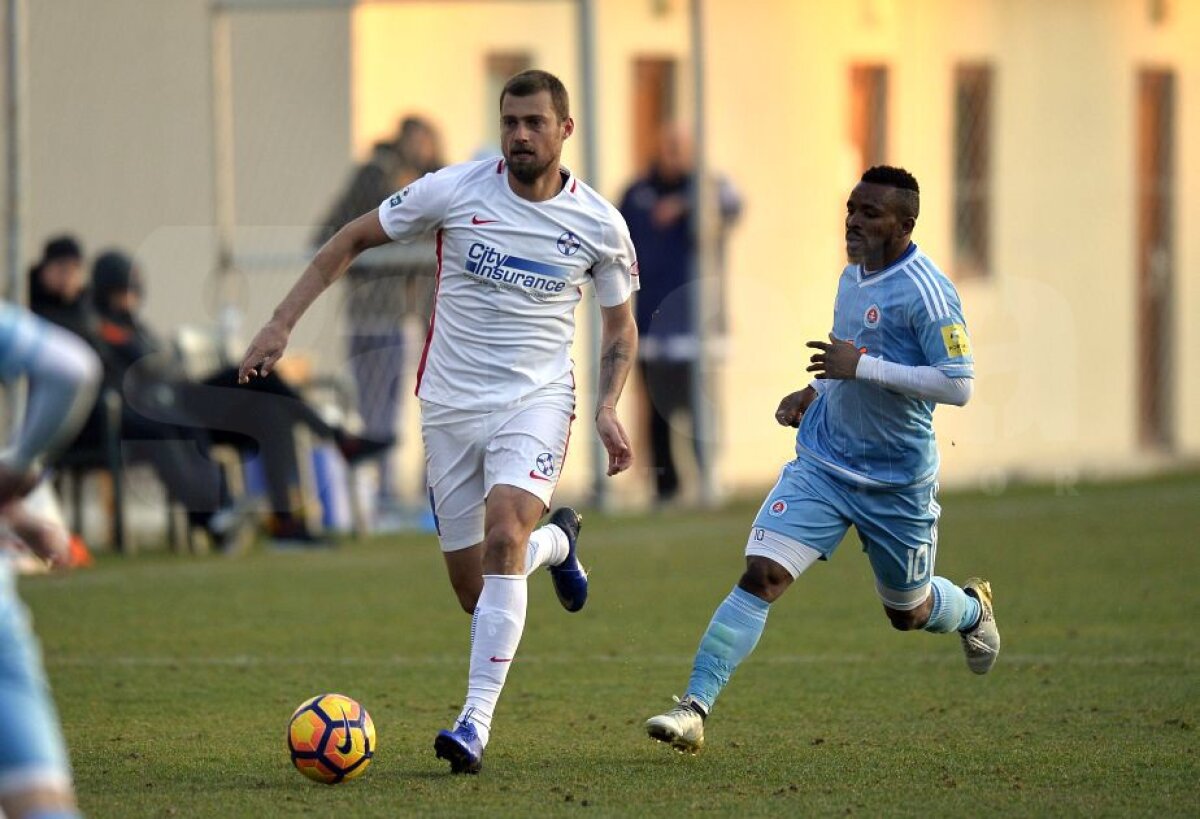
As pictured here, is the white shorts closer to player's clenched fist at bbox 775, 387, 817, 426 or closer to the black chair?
player's clenched fist at bbox 775, 387, 817, 426

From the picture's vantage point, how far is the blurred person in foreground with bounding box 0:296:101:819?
452cm

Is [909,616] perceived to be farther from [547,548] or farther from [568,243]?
[568,243]

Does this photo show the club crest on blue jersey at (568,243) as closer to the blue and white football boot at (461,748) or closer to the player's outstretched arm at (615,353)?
the player's outstretched arm at (615,353)

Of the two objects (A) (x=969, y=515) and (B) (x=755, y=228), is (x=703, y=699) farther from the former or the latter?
(B) (x=755, y=228)

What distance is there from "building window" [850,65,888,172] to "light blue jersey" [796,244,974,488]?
45.0ft

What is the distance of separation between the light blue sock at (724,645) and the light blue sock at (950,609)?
876 millimetres

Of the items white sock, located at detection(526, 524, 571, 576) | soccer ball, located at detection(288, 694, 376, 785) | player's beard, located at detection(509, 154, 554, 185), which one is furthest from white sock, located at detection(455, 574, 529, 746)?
player's beard, located at detection(509, 154, 554, 185)

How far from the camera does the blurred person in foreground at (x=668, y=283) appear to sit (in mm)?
17016

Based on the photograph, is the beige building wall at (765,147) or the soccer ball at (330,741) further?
the beige building wall at (765,147)

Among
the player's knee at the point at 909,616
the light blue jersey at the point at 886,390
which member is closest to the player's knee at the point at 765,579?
the light blue jersey at the point at 886,390

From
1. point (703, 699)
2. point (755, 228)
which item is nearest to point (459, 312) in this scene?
point (703, 699)

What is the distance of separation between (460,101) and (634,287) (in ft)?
34.5

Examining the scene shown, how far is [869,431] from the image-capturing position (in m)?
7.55

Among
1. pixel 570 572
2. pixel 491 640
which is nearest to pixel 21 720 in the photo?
pixel 491 640
